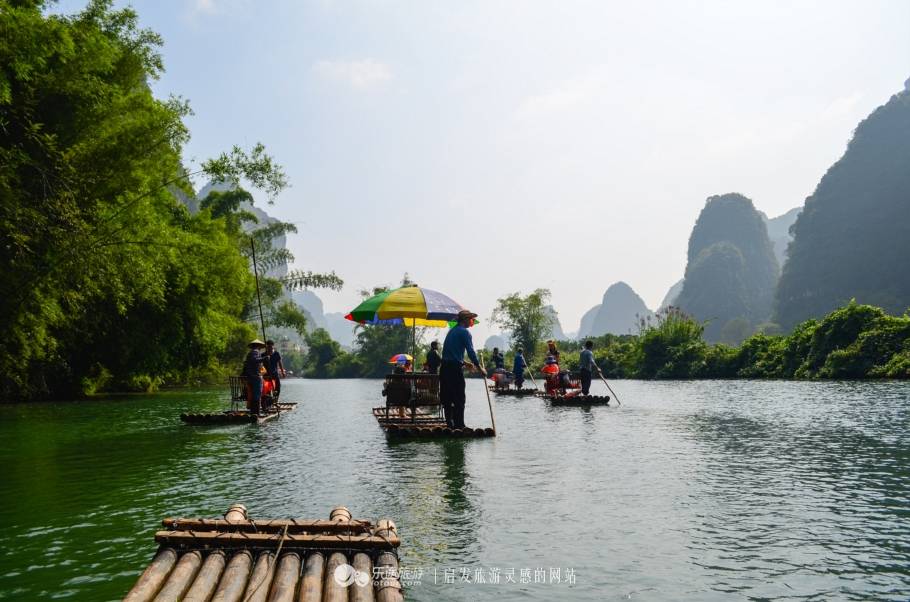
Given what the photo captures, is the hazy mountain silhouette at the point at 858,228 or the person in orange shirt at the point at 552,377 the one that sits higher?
the hazy mountain silhouette at the point at 858,228

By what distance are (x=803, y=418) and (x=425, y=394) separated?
1008 cm

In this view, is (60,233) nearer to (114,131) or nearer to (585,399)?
(114,131)

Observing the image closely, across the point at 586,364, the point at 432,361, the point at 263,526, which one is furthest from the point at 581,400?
the point at 263,526

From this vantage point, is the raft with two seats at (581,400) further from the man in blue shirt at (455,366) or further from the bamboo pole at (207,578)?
the bamboo pole at (207,578)

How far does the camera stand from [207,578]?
4527 mm

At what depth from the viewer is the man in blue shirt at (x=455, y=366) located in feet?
46.7

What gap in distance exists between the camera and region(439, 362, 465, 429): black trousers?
1438 centimetres

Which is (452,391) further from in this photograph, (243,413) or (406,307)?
(243,413)

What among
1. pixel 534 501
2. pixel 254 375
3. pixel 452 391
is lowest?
pixel 534 501

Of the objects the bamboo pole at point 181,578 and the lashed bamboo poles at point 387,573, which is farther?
the lashed bamboo poles at point 387,573

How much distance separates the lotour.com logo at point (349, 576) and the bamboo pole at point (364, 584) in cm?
2

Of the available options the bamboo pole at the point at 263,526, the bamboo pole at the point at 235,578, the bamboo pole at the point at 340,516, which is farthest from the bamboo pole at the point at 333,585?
the bamboo pole at the point at 340,516

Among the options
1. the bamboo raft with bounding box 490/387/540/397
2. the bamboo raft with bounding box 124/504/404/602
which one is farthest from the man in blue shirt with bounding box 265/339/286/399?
the bamboo raft with bounding box 124/504/404/602

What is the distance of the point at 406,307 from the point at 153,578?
11781 millimetres
